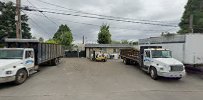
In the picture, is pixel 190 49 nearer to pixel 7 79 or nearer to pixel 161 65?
pixel 161 65

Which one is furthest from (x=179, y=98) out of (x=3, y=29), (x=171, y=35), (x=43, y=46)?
(x=3, y=29)

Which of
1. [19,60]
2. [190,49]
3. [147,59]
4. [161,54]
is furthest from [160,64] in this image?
[19,60]

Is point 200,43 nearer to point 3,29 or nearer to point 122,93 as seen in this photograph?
point 122,93

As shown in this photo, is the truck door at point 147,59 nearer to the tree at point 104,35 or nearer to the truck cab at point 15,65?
the truck cab at point 15,65

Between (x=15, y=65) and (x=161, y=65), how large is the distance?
8.88m

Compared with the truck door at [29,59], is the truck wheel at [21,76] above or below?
below

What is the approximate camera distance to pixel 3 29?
37812 millimetres

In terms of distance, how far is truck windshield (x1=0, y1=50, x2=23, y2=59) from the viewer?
374 inches

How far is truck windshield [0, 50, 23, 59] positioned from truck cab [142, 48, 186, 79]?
8.76m

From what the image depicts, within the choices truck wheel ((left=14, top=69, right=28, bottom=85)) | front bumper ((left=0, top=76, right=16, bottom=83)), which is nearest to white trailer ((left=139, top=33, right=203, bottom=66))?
truck wheel ((left=14, top=69, right=28, bottom=85))

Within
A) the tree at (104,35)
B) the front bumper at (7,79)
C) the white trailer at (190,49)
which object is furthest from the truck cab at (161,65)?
the tree at (104,35)

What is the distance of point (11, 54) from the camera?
9.62m

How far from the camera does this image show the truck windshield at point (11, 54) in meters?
9.50

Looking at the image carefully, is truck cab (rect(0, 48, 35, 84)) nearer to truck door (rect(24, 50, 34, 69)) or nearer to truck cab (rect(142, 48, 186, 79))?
truck door (rect(24, 50, 34, 69))
